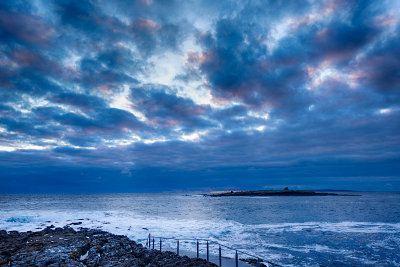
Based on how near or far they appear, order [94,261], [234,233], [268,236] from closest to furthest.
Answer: [94,261], [268,236], [234,233]

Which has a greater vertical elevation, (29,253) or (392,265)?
(29,253)

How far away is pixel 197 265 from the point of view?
1323 cm

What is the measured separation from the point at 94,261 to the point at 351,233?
28307 mm

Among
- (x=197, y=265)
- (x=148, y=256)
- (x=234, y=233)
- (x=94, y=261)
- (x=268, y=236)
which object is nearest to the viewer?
(x=197, y=265)

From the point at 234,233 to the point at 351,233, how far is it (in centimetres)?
1384

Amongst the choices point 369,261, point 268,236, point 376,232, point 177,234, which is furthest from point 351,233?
point 177,234

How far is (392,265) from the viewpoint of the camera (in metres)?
17.3

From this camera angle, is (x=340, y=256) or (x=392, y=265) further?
(x=340, y=256)

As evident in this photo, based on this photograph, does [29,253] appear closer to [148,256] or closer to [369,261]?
[148,256]

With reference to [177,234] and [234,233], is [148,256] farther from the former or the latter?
[234,233]

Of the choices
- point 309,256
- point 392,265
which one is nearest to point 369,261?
point 392,265

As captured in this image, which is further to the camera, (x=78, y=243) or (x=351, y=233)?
(x=351, y=233)

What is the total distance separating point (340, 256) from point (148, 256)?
14.8 m

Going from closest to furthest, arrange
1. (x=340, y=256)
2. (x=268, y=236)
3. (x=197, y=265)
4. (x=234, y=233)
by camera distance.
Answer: (x=197, y=265) → (x=340, y=256) → (x=268, y=236) → (x=234, y=233)
